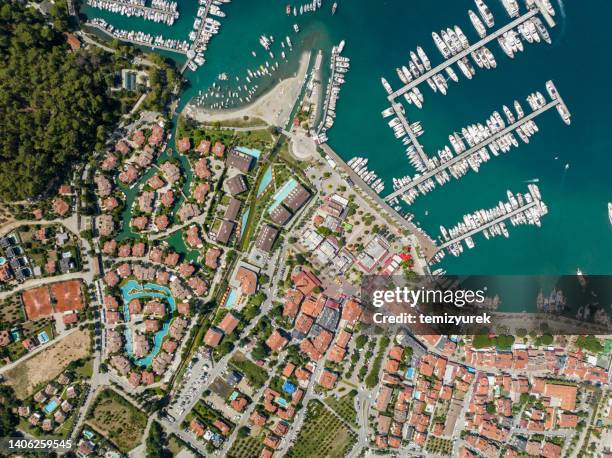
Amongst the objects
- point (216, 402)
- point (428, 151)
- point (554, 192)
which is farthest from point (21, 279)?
point (554, 192)

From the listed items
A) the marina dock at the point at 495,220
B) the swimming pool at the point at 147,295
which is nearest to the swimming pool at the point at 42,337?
the swimming pool at the point at 147,295

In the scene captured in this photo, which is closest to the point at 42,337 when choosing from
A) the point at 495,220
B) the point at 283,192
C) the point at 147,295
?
the point at 147,295

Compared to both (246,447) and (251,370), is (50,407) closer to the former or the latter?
(246,447)

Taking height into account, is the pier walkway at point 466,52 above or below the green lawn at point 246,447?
above

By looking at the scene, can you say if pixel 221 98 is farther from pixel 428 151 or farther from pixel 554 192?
pixel 554 192

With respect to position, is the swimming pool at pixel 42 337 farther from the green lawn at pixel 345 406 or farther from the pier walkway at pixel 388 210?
the pier walkway at pixel 388 210

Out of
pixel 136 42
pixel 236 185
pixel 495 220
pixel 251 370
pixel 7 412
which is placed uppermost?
pixel 136 42

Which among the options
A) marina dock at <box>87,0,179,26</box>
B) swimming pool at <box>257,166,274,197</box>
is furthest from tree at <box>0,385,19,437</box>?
marina dock at <box>87,0,179,26</box>

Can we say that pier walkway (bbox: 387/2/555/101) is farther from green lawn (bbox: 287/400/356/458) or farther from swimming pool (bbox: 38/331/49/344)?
swimming pool (bbox: 38/331/49/344)
